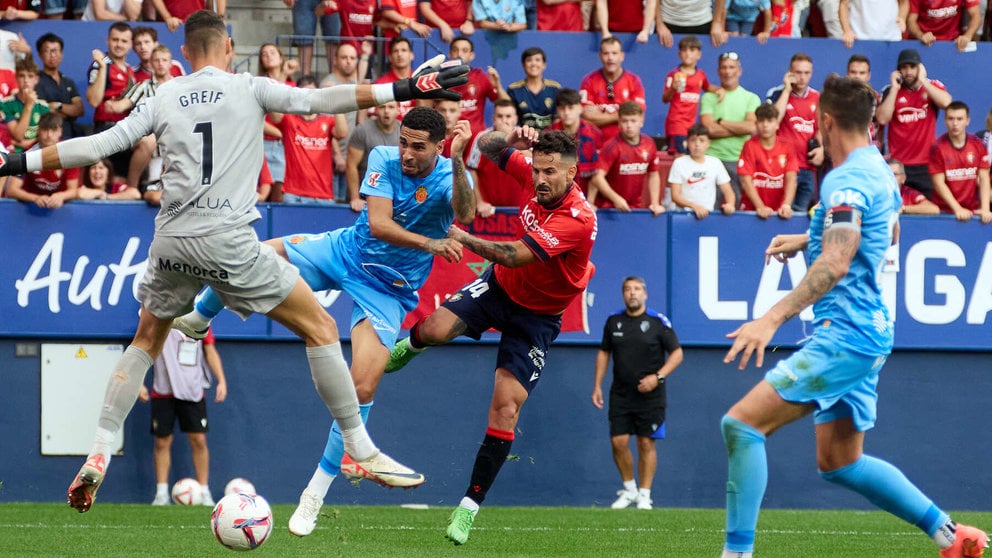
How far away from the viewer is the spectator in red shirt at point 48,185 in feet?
44.7

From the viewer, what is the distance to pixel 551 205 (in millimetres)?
Result: 8984

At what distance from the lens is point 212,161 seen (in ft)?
23.8

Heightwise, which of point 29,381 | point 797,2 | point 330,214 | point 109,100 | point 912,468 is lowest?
point 912,468

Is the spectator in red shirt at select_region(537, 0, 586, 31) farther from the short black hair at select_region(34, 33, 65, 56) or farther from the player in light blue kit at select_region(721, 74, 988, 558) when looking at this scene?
the player in light blue kit at select_region(721, 74, 988, 558)

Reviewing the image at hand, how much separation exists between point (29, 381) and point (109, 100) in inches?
123

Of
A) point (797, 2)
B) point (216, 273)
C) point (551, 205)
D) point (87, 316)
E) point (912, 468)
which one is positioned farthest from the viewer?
point (797, 2)

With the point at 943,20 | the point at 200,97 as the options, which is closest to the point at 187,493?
the point at 200,97

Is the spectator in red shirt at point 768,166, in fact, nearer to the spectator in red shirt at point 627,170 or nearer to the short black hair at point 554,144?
the spectator in red shirt at point 627,170

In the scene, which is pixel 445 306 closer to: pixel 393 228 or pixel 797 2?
pixel 393 228

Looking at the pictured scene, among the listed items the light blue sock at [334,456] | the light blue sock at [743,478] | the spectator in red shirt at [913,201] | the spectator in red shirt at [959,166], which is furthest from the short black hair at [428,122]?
the spectator in red shirt at [959,166]

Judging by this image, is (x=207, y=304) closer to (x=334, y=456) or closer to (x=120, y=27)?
(x=334, y=456)

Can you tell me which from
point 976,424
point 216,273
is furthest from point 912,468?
point 216,273

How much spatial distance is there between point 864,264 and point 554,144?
2.53 meters

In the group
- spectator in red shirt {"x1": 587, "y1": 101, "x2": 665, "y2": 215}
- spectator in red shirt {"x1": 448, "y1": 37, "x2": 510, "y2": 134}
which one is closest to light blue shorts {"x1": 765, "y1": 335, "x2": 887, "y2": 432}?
spectator in red shirt {"x1": 587, "y1": 101, "x2": 665, "y2": 215}
